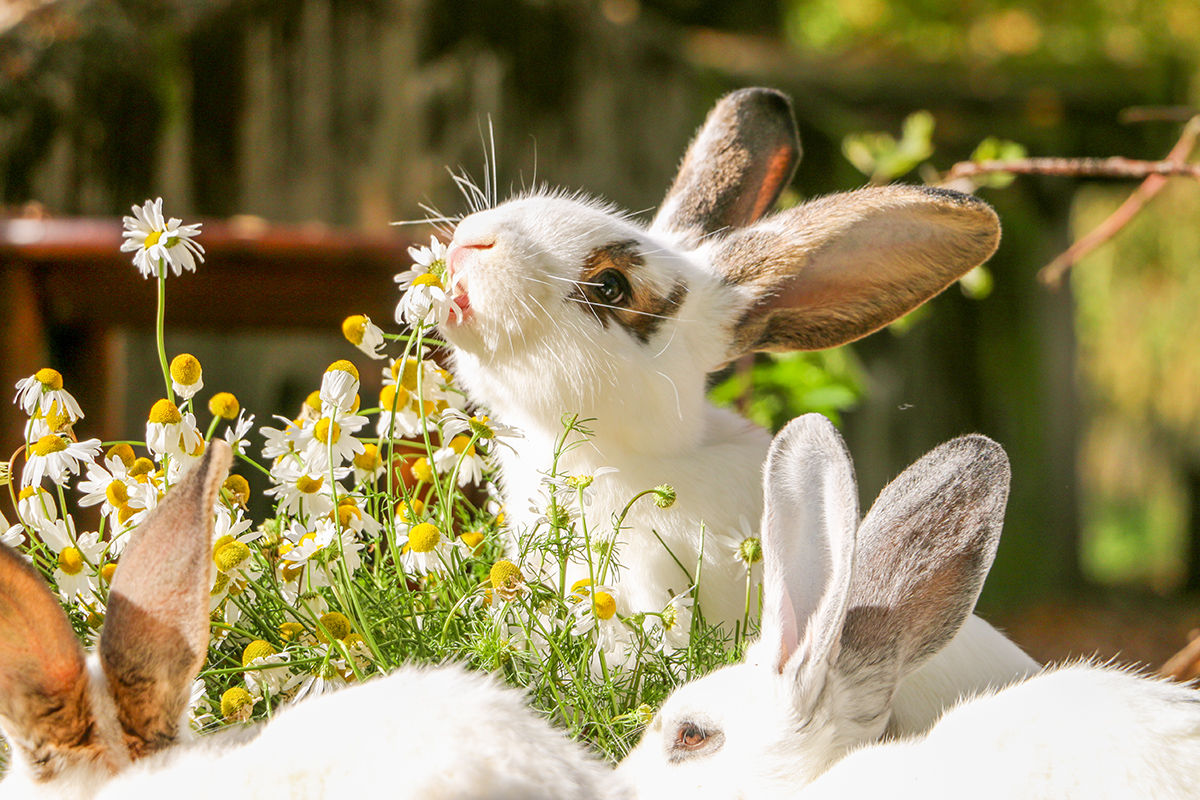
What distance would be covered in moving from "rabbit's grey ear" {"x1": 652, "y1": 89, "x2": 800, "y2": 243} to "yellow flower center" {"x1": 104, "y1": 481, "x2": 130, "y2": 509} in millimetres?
1028

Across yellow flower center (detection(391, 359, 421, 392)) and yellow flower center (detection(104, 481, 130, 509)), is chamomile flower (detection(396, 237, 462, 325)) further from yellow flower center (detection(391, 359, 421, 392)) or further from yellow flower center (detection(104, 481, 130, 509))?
yellow flower center (detection(104, 481, 130, 509))

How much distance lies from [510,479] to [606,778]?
688 mm

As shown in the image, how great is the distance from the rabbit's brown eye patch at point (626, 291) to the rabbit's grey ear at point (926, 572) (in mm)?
485

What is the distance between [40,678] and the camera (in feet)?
3.04

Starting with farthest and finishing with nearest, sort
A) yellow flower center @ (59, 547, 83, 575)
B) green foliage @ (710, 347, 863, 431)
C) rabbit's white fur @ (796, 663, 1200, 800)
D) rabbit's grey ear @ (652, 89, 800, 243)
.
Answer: green foliage @ (710, 347, 863, 431)
rabbit's grey ear @ (652, 89, 800, 243)
yellow flower center @ (59, 547, 83, 575)
rabbit's white fur @ (796, 663, 1200, 800)

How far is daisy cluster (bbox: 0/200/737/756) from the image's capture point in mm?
1229

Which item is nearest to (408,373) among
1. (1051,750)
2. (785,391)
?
(1051,750)

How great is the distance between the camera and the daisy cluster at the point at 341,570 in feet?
4.03

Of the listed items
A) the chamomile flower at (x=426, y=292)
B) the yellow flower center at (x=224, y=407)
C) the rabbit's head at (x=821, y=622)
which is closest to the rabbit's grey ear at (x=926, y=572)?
the rabbit's head at (x=821, y=622)

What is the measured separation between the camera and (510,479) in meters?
1.64

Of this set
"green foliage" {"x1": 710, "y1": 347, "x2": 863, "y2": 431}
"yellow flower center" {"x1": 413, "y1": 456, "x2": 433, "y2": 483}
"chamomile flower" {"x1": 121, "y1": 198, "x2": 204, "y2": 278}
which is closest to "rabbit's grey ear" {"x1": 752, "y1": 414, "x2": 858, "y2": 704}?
"yellow flower center" {"x1": 413, "y1": 456, "x2": 433, "y2": 483}

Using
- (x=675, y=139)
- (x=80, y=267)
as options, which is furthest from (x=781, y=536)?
(x=675, y=139)

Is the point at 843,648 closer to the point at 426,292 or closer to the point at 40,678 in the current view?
the point at 426,292

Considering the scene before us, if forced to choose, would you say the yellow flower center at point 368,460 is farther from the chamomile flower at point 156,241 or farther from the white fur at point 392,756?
the white fur at point 392,756
